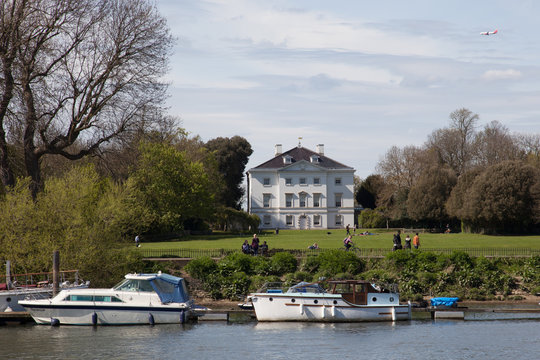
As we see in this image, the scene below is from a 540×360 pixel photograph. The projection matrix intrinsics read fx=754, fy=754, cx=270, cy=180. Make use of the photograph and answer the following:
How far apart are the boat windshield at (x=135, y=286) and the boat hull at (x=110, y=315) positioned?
2.93 ft

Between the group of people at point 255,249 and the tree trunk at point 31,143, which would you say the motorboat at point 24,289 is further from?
the group of people at point 255,249

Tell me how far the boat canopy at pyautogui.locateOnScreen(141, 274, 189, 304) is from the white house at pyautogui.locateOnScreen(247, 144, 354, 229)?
238 feet

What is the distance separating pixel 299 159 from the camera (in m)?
112

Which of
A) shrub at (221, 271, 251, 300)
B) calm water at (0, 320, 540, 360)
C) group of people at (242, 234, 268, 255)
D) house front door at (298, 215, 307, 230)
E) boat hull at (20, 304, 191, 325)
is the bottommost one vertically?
calm water at (0, 320, 540, 360)

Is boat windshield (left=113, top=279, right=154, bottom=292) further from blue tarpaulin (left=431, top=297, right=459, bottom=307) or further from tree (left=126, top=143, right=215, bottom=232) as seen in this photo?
tree (left=126, top=143, right=215, bottom=232)

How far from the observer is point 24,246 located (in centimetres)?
3969

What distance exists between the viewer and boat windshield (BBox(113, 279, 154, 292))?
3612 cm

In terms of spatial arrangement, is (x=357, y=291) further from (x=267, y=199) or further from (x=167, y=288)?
(x=267, y=199)

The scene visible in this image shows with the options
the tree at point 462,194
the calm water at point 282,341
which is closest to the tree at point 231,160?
the tree at point 462,194

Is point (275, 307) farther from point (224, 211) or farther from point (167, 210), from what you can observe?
point (224, 211)

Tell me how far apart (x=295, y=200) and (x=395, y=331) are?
76.1m

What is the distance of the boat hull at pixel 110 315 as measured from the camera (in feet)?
118

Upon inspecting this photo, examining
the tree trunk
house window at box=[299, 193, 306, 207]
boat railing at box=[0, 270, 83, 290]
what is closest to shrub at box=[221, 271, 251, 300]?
boat railing at box=[0, 270, 83, 290]

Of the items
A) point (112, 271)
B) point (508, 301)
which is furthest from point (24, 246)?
point (508, 301)
